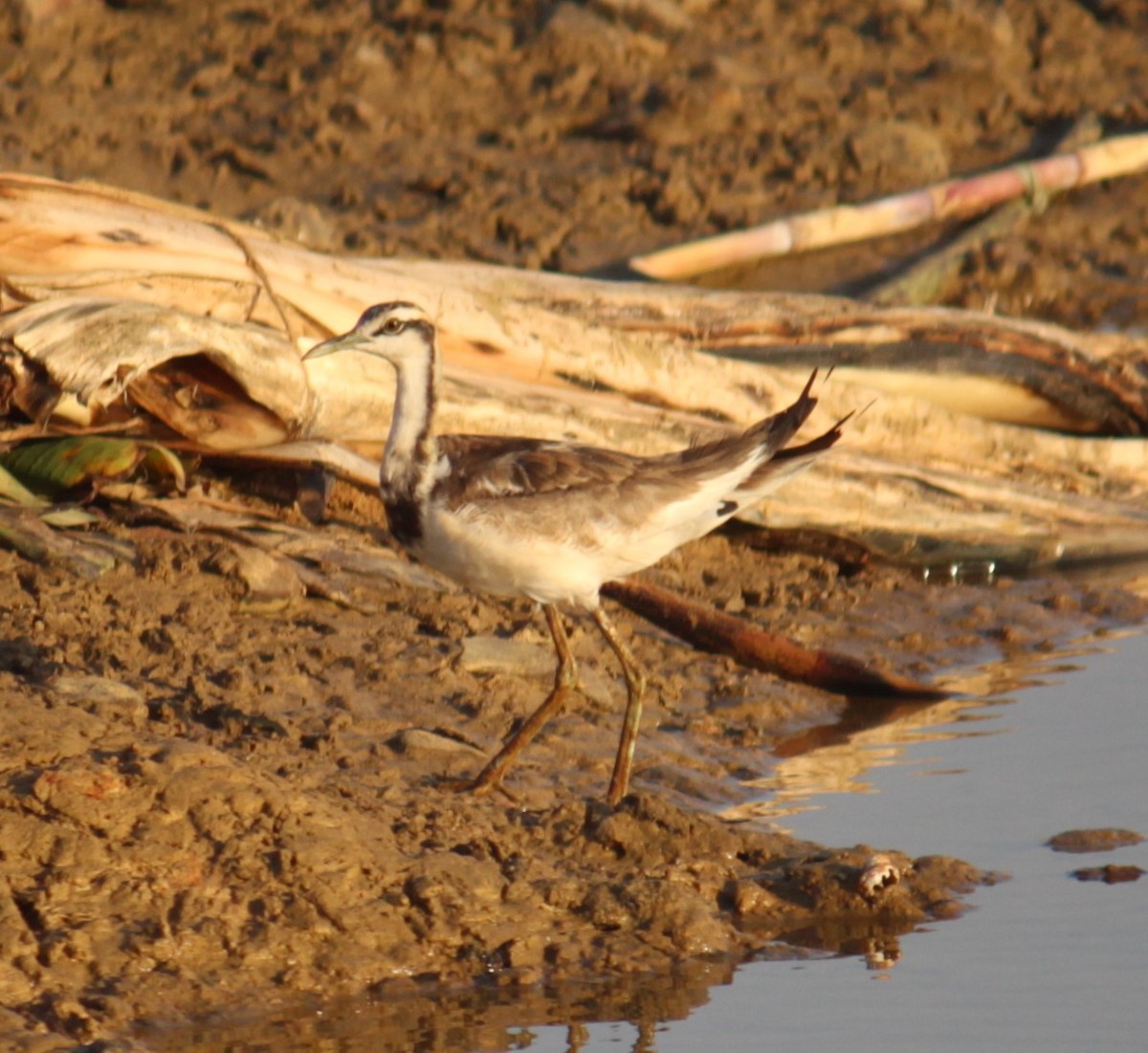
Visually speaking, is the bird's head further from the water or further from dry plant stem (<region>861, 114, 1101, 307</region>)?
dry plant stem (<region>861, 114, 1101, 307</region>)

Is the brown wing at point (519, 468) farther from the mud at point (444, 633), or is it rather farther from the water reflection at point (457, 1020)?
the water reflection at point (457, 1020)

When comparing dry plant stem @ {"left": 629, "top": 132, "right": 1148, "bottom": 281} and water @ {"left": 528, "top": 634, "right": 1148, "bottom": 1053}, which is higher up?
dry plant stem @ {"left": 629, "top": 132, "right": 1148, "bottom": 281}

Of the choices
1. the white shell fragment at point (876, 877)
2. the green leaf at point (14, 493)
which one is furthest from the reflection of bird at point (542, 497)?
the green leaf at point (14, 493)

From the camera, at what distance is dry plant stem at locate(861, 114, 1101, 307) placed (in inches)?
431

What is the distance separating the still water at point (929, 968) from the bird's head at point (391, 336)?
1.61 m

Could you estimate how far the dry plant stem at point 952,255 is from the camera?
10.9 m

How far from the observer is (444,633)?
6770mm

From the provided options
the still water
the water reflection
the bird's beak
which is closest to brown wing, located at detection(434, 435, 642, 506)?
the bird's beak

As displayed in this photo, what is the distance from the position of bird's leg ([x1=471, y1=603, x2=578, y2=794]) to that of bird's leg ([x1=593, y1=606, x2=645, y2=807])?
14 cm

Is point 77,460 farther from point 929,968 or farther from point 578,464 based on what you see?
point 929,968

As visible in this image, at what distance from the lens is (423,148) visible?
483 inches

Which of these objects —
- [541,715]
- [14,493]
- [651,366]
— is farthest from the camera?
[651,366]

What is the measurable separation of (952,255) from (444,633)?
217 inches

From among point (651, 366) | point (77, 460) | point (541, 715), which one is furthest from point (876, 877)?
point (651, 366)
